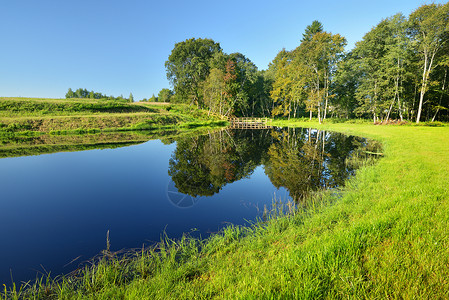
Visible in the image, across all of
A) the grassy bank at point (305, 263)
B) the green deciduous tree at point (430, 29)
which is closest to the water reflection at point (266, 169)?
the grassy bank at point (305, 263)

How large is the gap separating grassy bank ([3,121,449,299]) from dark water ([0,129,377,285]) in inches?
34.1

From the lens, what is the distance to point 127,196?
7383 millimetres

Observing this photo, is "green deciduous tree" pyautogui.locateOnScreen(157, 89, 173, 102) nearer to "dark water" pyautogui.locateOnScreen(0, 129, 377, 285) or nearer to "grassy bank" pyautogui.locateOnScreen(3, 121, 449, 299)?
"dark water" pyautogui.locateOnScreen(0, 129, 377, 285)

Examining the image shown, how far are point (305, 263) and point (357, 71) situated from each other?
46.9m

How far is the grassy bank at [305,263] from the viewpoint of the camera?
2426 mm

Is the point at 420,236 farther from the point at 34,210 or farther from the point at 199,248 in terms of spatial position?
the point at 34,210

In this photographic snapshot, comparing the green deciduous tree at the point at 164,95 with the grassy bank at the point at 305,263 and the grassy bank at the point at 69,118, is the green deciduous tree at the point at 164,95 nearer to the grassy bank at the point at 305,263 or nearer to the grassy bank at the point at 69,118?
the grassy bank at the point at 69,118

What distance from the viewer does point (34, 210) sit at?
6.20 meters

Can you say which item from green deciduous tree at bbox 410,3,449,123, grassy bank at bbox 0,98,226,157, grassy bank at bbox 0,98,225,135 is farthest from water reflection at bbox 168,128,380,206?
green deciduous tree at bbox 410,3,449,123

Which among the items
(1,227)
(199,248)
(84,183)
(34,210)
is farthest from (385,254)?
(84,183)

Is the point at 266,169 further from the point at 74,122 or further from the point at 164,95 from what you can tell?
the point at 164,95

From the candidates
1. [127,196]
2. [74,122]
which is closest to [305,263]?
[127,196]

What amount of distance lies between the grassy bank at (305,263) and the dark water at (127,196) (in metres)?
0.87

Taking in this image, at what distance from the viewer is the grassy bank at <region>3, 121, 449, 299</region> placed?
2426mm
